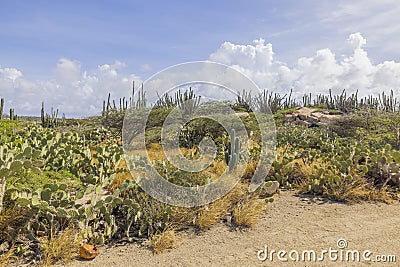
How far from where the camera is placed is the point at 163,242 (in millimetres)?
3703

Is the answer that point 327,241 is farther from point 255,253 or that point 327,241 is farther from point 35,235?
point 35,235

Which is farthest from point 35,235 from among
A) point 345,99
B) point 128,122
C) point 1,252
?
point 345,99

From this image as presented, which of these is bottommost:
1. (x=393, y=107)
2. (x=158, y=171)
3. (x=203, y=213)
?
(x=203, y=213)

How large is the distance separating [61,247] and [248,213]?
6.96 ft

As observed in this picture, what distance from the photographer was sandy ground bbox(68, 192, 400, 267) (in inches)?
137

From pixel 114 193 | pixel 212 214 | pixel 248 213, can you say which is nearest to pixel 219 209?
pixel 212 214

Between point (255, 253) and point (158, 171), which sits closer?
point (255, 253)

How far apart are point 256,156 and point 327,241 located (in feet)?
9.52

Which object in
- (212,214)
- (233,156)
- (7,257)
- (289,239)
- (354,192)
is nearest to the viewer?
(7,257)

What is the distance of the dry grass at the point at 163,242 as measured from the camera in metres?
3.65

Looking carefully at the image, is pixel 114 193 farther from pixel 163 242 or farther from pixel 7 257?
pixel 7 257

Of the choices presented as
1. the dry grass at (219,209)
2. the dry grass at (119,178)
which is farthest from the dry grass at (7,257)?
the dry grass at (219,209)

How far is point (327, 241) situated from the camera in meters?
3.91

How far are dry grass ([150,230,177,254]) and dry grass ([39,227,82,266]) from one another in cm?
76
